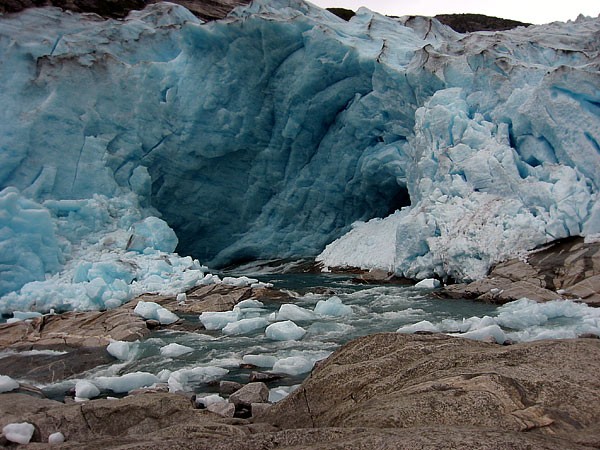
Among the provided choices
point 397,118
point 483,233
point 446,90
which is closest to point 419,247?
point 483,233

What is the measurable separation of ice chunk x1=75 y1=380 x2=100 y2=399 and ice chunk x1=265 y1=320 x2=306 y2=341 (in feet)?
9.27

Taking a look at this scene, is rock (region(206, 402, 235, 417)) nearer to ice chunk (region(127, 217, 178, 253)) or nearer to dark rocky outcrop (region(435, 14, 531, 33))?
ice chunk (region(127, 217, 178, 253))

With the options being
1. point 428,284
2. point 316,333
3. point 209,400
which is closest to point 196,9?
point 428,284

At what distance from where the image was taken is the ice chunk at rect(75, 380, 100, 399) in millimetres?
5578

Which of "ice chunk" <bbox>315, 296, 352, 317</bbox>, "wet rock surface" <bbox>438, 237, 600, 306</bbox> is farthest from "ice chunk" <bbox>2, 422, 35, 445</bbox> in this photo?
"wet rock surface" <bbox>438, 237, 600, 306</bbox>

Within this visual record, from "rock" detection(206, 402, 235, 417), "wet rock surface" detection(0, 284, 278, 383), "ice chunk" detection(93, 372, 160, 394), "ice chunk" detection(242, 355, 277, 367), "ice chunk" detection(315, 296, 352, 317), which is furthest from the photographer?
"ice chunk" detection(315, 296, 352, 317)

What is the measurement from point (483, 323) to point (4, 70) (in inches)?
589

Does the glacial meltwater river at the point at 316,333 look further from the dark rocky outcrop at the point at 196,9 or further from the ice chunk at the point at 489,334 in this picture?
the dark rocky outcrop at the point at 196,9

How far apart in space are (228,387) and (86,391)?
1530mm

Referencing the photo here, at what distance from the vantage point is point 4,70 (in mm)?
15297

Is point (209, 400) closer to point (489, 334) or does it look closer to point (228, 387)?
point (228, 387)

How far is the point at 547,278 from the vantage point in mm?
9664

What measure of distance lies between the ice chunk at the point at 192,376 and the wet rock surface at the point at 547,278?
579cm

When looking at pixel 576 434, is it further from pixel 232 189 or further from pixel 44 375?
pixel 232 189
